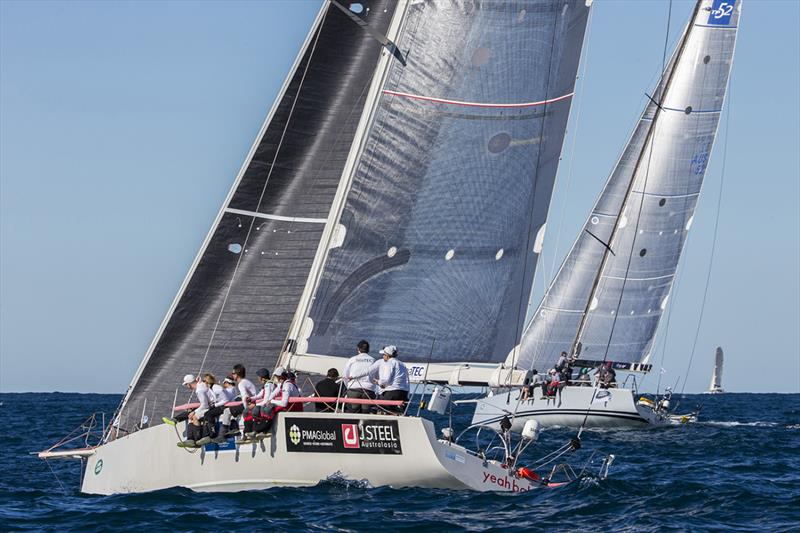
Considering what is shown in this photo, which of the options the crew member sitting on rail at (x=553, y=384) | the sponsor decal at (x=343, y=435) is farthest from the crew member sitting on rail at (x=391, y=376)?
the crew member sitting on rail at (x=553, y=384)

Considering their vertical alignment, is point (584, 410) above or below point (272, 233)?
below

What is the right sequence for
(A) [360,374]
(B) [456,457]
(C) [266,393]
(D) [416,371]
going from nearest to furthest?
(C) [266,393] → (B) [456,457] → (A) [360,374] → (D) [416,371]

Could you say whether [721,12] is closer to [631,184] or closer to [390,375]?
[631,184]

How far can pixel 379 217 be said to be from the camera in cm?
1716

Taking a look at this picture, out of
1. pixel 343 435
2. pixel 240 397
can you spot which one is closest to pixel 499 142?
pixel 240 397

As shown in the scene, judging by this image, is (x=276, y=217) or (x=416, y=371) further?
(x=276, y=217)

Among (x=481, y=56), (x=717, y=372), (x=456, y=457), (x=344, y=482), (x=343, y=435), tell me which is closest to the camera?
(x=343, y=435)

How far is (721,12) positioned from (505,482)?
76.3 ft

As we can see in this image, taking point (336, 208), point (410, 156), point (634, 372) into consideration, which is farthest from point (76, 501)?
point (634, 372)

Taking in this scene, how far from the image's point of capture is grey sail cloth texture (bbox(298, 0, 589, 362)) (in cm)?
1705

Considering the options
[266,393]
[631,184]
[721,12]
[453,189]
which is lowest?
[266,393]

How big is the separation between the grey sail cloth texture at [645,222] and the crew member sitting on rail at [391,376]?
20.1 meters

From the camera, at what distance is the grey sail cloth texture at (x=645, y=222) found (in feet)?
117

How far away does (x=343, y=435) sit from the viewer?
14.3 m
